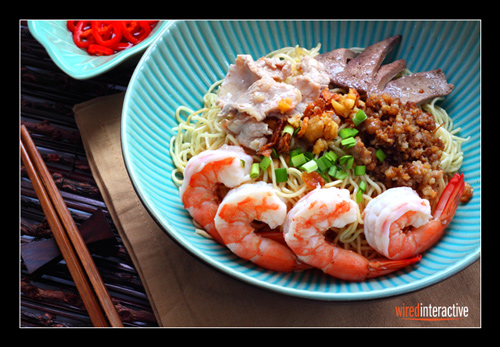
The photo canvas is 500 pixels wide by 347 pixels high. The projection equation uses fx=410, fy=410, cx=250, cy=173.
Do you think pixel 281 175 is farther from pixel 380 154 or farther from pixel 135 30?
pixel 135 30

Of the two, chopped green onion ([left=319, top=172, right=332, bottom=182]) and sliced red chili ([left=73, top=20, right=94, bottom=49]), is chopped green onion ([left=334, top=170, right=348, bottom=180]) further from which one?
sliced red chili ([left=73, top=20, right=94, bottom=49])

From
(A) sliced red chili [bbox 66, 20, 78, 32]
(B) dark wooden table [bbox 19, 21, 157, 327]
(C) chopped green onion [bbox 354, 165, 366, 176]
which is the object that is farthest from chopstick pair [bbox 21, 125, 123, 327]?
(C) chopped green onion [bbox 354, 165, 366, 176]

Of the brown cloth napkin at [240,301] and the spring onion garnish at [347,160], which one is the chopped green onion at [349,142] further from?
the brown cloth napkin at [240,301]

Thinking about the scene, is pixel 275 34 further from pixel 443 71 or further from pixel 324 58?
pixel 443 71

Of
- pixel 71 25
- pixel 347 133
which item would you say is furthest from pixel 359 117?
pixel 71 25

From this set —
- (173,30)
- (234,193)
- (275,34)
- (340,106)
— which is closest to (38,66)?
(173,30)

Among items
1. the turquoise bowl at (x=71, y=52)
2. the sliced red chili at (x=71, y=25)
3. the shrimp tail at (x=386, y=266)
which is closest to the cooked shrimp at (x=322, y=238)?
the shrimp tail at (x=386, y=266)

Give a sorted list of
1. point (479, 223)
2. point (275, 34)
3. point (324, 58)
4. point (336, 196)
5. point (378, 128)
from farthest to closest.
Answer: point (275, 34) < point (324, 58) < point (378, 128) < point (479, 223) < point (336, 196)
